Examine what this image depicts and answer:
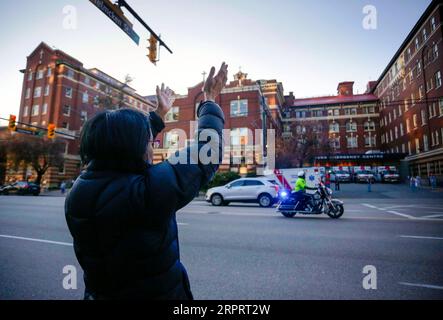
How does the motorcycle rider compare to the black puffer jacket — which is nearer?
the black puffer jacket

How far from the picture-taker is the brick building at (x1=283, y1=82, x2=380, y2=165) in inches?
2067

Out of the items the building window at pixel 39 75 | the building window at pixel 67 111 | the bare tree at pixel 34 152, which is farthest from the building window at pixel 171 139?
the building window at pixel 39 75

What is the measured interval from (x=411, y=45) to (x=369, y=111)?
59.9 feet

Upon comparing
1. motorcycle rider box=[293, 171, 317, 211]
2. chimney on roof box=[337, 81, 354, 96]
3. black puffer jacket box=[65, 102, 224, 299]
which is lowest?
motorcycle rider box=[293, 171, 317, 211]

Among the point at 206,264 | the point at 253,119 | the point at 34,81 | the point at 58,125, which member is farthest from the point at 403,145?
the point at 34,81

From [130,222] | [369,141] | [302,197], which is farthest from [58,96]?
[369,141]

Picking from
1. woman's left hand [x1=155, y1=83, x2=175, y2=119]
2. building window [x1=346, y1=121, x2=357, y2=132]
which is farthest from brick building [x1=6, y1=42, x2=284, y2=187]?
woman's left hand [x1=155, y1=83, x2=175, y2=119]

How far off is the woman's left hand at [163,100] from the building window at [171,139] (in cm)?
3143

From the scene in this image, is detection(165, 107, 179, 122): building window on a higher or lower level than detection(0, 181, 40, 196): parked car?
higher

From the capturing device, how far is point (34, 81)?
133 feet

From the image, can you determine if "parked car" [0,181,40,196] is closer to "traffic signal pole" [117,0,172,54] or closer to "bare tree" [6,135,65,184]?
"bare tree" [6,135,65,184]

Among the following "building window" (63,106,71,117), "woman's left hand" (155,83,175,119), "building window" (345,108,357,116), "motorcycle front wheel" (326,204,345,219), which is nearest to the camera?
"woman's left hand" (155,83,175,119)

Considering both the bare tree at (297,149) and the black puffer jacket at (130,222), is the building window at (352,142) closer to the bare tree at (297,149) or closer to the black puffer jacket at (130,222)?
the bare tree at (297,149)
